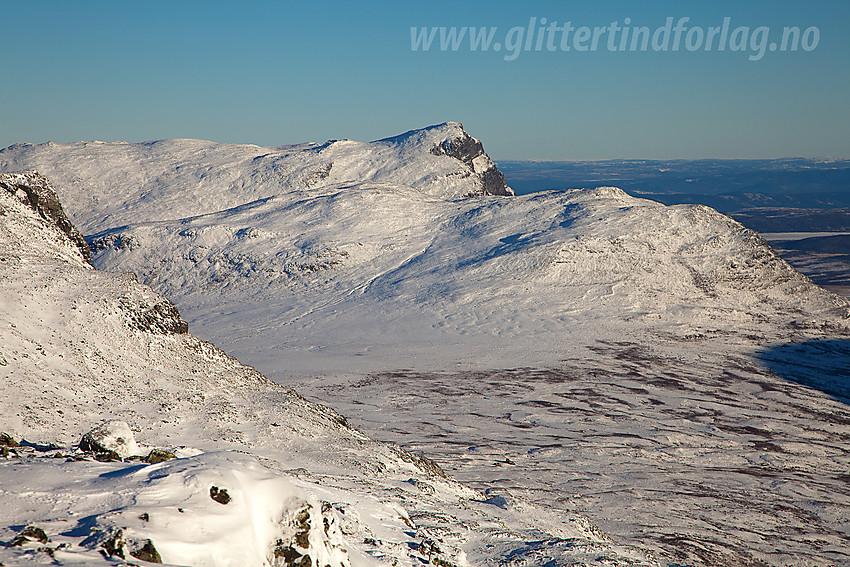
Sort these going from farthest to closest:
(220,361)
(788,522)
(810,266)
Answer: (810,266) → (220,361) → (788,522)

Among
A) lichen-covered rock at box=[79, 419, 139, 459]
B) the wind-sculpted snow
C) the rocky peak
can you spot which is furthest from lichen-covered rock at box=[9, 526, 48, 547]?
the rocky peak

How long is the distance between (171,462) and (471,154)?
153 m

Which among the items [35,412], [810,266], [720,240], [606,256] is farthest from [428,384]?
[810,266]

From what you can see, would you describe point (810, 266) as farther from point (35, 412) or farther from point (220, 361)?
point (35, 412)

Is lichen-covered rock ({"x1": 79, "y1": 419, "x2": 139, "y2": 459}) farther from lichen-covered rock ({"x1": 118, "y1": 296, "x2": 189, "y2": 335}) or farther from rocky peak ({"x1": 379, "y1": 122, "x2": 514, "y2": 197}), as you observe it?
rocky peak ({"x1": 379, "y1": 122, "x2": 514, "y2": 197})

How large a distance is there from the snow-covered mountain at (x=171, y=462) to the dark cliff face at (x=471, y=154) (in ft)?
382

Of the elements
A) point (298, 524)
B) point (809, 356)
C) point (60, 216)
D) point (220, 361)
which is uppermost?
point (60, 216)

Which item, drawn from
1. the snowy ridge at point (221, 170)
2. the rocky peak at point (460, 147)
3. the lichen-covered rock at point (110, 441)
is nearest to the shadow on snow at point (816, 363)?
the lichen-covered rock at point (110, 441)

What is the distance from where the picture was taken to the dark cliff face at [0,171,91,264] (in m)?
48.1

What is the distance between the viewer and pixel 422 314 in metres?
86.6

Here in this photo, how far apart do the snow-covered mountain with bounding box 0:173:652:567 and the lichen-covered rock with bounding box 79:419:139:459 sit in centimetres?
6

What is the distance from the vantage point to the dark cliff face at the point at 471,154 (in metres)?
160

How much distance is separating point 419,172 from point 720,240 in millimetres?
69761

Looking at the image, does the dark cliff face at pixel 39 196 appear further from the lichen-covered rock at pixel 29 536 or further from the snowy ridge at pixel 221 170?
the snowy ridge at pixel 221 170
